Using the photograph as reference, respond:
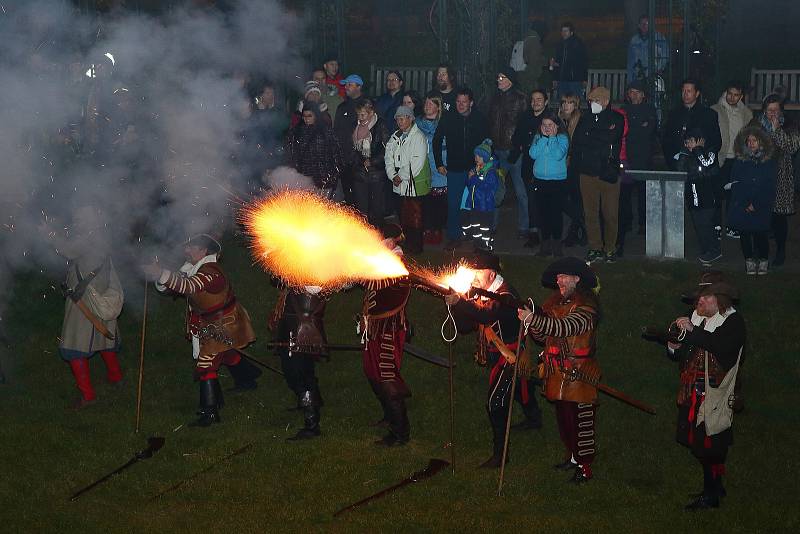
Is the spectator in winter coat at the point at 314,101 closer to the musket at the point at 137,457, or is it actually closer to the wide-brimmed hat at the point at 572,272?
the musket at the point at 137,457

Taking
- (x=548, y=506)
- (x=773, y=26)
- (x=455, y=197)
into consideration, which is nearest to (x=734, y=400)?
(x=548, y=506)

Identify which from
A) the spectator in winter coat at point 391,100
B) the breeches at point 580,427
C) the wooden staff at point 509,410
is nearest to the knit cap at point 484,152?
the spectator in winter coat at point 391,100

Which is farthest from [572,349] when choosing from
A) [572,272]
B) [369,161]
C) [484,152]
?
[369,161]

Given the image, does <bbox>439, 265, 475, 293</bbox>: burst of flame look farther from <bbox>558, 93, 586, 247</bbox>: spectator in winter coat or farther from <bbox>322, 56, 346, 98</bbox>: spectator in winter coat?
<bbox>322, 56, 346, 98</bbox>: spectator in winter coat

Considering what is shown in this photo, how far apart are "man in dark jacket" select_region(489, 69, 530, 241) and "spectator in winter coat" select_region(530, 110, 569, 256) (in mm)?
826

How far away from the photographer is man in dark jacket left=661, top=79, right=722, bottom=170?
1539 centimetres

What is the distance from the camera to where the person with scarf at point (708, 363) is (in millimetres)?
9953

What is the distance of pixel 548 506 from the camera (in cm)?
1038

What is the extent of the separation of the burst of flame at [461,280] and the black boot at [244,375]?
3.41 meters

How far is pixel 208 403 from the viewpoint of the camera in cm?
1246

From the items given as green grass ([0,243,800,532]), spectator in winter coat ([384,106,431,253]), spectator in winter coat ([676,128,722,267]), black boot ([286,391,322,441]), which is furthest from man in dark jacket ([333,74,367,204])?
black boot ([286,391,322,441])

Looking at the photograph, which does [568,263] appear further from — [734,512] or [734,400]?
[734,512]

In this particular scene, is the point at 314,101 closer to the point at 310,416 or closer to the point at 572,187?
the point at 572,187

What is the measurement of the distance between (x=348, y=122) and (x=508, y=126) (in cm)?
213
